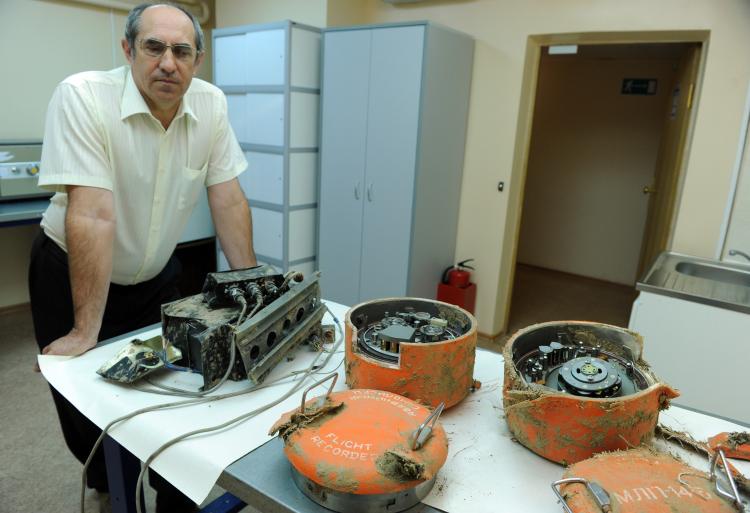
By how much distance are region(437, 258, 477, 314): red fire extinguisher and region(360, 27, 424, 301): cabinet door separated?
347 millimetres

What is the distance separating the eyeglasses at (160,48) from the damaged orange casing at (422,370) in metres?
0.93

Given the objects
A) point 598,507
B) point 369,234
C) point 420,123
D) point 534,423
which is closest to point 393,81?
point 420,123

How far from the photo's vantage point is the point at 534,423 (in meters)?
0.91

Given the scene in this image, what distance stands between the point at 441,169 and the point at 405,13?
1127 millimetres

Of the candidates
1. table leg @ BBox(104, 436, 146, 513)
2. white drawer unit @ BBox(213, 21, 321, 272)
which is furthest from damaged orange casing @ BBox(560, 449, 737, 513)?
white drawer unit @ BBox(213, 21, 321, 272)

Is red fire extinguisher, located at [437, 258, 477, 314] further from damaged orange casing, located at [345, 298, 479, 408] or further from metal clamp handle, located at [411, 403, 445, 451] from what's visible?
metal clamp handle, located at [411, 403, 445, 451]

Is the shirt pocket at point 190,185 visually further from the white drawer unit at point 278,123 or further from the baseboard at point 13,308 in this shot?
the baseboard at point 13,308

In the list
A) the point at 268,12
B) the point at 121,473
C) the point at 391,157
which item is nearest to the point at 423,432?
the point at 121,473

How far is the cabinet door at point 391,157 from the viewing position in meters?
2.86

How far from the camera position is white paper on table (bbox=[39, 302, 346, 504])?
36.5 inches

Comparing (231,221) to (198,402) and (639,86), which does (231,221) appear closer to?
(198,402)

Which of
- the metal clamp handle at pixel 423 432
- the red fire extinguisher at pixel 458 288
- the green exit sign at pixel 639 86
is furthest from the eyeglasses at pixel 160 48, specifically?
the green exit sign at pixel 639 86

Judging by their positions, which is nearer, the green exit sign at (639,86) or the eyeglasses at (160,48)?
the eyeglasses at (160,48)

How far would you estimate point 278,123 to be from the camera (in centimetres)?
328
